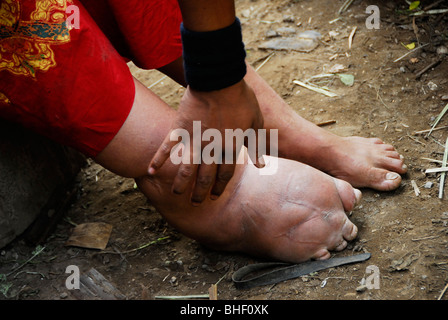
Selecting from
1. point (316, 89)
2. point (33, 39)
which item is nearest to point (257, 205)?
point (33, 39)

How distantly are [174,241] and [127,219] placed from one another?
252 millimetres

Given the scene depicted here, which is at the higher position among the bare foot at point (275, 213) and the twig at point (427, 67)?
the bare foot at point (275, 213)

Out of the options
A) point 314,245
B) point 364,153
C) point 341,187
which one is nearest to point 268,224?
point 314,245

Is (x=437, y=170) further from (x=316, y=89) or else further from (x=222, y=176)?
(x=222, y=176)

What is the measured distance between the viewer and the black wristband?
106 centimetres

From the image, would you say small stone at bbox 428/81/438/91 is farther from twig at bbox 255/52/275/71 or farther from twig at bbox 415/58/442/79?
twig at bbox 255/52/275/71

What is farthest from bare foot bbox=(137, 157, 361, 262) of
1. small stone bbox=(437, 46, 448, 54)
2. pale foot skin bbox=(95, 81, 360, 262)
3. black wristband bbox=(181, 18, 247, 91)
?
small stone bbox=(437, 46, 448, 54)

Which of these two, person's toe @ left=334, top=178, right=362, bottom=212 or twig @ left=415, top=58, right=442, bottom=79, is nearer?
person's toe @ left=334, top=178, right=362, bottom=212

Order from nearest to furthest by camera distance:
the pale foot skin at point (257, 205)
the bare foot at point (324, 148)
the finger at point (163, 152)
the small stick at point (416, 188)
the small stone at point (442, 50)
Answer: the finger at point (163, 152) < the pale foot skin at point (257, 205) < the small stick at point (416, 188) < the bare foot at point (324, 148) < the small stone at point (442, 50)

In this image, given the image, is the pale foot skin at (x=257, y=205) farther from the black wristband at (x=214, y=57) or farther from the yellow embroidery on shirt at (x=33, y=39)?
the black wristband at (x=214, y=57)

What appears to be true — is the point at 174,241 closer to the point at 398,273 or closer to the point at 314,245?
the point at 314,245

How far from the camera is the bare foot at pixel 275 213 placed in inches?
57.9

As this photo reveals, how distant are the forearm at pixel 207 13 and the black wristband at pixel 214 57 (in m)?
0.02

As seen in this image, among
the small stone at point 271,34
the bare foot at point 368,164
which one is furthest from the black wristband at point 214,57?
the small stone at point 271,34
